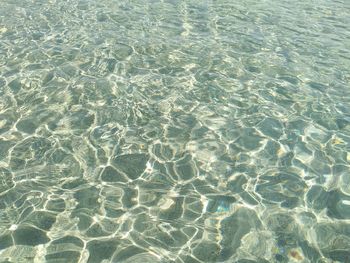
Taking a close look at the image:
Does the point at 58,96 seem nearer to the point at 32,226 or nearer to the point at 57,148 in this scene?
the point at 57,148

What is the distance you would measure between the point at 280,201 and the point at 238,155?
144 cm

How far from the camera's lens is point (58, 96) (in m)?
9.70

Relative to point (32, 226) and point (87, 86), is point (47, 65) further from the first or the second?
point (32, 226)

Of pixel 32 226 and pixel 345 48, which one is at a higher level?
pixel 32 226

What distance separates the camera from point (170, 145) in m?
8.12

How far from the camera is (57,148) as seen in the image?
7859 millimetres

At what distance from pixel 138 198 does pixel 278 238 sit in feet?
7.89

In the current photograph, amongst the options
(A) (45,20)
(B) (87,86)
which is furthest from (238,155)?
(A) (45,20)

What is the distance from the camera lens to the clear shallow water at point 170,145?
237 inches

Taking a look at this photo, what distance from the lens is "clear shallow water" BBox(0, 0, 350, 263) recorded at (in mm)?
6012

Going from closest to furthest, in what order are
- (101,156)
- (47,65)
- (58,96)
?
1. (101,156)
2. (58,96)
3. (47,65)

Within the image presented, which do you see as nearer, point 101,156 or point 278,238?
point 278,238

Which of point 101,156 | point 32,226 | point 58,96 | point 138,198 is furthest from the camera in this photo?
point 58,96

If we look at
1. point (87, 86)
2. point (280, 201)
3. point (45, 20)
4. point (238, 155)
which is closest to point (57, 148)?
point (87, 86)
